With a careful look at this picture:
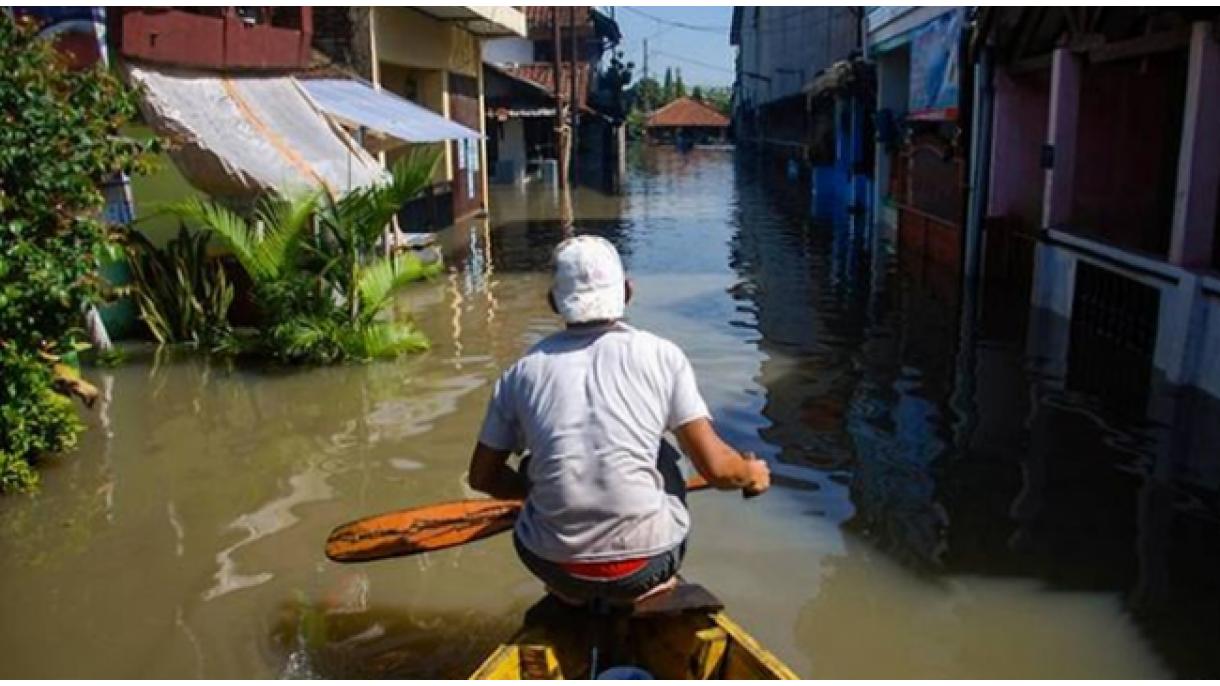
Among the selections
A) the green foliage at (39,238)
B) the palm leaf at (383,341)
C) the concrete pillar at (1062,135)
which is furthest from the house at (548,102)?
the green foliage at (39,238)

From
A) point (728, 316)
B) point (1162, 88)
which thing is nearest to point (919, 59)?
point (1162, 88)

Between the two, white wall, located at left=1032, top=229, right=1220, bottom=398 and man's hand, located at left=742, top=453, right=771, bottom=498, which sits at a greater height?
man's hand, located at left=742, top=453, right=771, bottom=498

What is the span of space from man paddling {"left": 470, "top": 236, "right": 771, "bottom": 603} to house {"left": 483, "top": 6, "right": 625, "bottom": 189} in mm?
26920

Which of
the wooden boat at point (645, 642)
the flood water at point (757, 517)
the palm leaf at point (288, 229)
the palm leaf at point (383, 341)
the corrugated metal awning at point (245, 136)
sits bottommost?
the flood water at point (757, 517)

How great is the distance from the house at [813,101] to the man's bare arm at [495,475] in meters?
18.5

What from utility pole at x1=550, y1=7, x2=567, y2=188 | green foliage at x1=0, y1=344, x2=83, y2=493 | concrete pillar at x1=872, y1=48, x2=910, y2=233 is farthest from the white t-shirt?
utility pole at x1=550, y1=7, x2=567, y2=188

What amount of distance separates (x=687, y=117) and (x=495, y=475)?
68.7m

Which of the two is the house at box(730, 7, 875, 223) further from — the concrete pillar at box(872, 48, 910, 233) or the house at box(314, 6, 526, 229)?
the house at box(314, 6, 526, 229)

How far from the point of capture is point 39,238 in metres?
6.28

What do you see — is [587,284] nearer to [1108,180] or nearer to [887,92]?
[1108,180]

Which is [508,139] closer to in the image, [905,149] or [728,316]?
[905,149]

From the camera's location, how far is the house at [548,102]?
31.4 meters

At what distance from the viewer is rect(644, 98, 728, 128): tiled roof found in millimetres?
69250

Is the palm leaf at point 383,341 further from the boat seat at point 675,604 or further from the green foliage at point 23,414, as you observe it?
the boat seat at point 675,604
